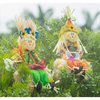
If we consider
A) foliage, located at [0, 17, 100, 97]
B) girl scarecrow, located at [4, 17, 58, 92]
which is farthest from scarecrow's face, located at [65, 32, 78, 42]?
girl scarecrow, located at [4, 17, 58, 92]

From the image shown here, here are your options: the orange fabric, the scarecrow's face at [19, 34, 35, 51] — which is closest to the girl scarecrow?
the scarecrow's face at [19, 34, 35, 51]

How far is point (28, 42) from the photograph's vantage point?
2.51 metres

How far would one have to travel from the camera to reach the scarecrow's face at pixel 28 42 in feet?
Result: 8.22

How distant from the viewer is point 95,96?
8.14 ft

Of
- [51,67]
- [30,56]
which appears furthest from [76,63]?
[30,56]

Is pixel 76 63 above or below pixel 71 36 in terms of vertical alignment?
below

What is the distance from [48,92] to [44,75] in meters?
0.10

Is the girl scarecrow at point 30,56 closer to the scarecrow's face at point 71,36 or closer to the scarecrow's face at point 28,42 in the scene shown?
the scarecrow's face at point 28,42

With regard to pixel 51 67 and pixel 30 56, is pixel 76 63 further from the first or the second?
pixel 30 56

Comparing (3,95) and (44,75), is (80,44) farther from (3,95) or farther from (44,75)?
(3,95)

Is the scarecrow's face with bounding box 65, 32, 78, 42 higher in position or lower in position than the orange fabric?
higher

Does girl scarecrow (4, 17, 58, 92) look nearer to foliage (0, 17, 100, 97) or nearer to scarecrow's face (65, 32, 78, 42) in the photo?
foliage (0, 17, 100, 97)

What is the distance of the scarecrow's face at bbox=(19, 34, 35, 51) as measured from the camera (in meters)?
2.51

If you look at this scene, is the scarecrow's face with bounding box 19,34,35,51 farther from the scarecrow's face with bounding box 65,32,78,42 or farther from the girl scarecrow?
the scarecrow's face with bounding box 65,32,78,42
